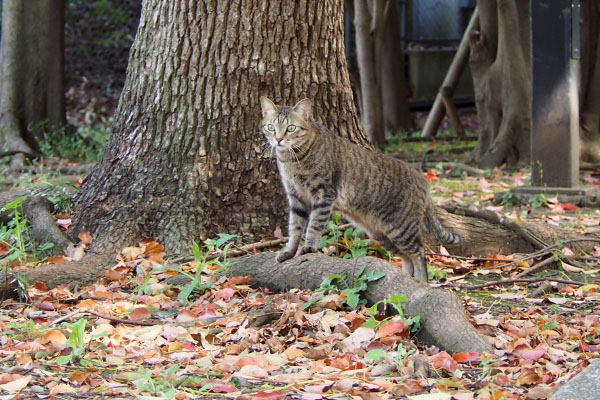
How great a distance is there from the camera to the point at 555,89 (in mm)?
7707

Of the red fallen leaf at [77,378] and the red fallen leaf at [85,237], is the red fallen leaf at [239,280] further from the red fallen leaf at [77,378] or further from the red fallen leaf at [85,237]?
the red fallen leaf at [77,378]

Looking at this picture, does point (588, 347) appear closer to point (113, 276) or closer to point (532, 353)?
point (532, 353)

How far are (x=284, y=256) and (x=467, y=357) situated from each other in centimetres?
173

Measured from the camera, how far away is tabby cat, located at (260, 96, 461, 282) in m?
5.27

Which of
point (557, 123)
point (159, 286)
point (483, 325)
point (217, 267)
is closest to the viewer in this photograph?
point (483, 325)

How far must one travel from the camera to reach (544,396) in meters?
3.20

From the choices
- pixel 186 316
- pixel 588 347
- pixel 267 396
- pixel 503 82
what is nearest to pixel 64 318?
pixel 186 316

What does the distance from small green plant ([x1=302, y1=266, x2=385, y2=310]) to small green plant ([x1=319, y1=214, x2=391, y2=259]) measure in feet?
2.92

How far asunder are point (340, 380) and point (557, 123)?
5.33 m

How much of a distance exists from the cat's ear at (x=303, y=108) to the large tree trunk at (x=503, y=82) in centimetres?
530

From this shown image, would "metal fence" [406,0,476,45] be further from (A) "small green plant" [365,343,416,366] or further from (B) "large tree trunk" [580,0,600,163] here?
(A) "small green plant" [365,343,416,366]

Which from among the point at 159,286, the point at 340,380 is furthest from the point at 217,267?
the point at 340,380

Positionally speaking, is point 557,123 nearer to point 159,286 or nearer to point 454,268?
point 454,268

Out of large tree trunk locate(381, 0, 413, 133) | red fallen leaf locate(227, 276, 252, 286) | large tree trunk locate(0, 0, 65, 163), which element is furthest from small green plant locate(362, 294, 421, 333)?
large tree trunk locate(381, 0, 413, 133)
